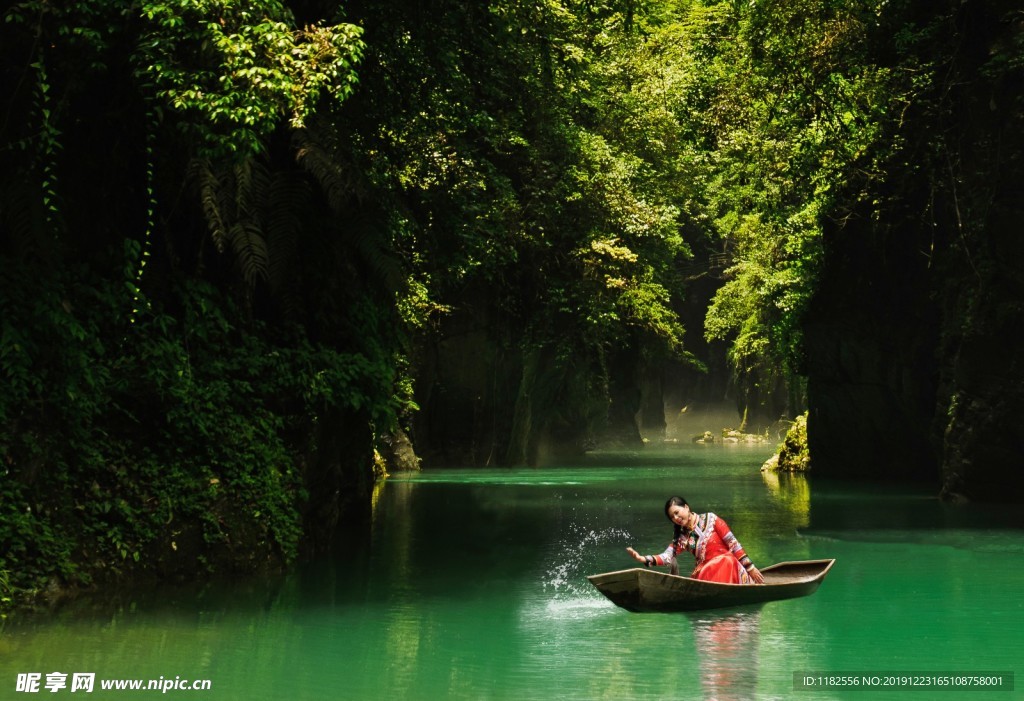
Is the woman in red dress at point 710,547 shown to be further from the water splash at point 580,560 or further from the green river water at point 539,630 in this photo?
the water splash at point 580,560

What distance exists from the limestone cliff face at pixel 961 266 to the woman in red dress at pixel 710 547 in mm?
10870

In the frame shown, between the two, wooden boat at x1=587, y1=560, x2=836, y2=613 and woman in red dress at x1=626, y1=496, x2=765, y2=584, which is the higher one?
woman in red dress at x1=626, y1=496, x2=765, y2=584

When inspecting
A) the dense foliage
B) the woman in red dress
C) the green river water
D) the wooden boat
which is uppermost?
the dense foliage

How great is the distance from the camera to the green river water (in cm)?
820

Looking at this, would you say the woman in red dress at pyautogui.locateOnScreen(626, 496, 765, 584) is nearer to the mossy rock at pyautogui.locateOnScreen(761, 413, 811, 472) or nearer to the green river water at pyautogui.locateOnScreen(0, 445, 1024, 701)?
the green river water at pyautogui.locateOnScreen(0, 445, 1024, 701)

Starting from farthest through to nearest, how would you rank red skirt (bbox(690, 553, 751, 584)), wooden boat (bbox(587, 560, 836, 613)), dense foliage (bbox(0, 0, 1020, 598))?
1. red skirt (bbox(690, 553, 751, 584))
2. dense foliage (bbox(0, 0, 1020, 598))
3. wooden boat (bbox(587, 560, 836, 613))

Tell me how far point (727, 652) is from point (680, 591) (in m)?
1.22

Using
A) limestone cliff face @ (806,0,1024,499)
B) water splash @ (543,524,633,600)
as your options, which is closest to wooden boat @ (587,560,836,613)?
Result: water splash @ (543,524,633,600)

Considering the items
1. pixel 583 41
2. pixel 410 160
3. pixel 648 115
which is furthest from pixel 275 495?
pixel 648 115

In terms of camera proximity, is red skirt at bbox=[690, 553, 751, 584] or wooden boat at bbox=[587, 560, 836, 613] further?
red skirt at bbox=[690, 553, 751, 584]

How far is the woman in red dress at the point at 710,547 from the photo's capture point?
10.8 meters

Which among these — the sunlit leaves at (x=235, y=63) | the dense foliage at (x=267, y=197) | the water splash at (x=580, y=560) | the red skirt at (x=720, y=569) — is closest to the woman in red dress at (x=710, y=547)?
the red skirt at (x=720, y=569)

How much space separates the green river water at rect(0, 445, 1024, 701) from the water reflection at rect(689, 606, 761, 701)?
3 centimetres

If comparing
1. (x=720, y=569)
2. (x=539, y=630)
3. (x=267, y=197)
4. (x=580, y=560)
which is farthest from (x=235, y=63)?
(x=580, y=560)
